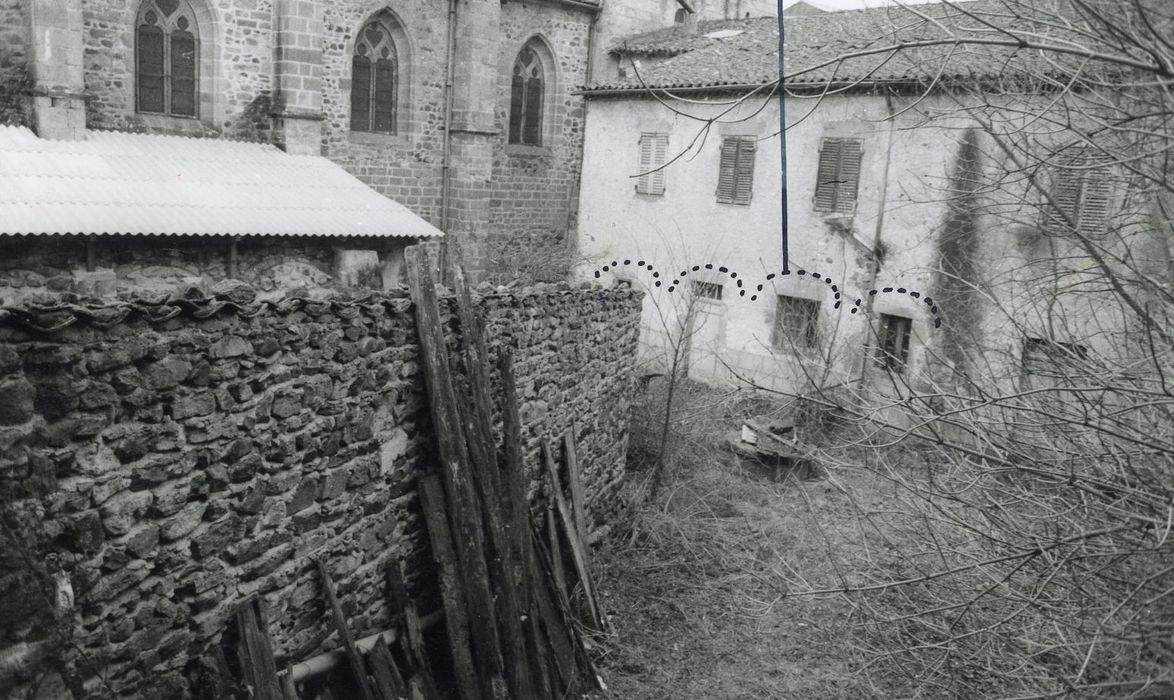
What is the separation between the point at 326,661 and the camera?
14.9 feet

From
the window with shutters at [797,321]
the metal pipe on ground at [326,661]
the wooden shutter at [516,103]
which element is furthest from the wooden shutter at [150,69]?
the metal pipe on ground at [326,661]

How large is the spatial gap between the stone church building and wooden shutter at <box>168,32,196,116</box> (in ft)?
0.07

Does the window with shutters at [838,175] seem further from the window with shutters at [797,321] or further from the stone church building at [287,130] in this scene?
the stone church building at [287,130]

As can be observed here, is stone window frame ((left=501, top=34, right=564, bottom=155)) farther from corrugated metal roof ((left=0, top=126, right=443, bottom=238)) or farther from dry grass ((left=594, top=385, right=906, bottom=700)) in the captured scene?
dry grass ((left=594, top=385, right=906, bottom=700))

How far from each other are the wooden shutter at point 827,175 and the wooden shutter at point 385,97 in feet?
25.3

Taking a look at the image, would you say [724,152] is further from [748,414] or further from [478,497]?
[478,497]

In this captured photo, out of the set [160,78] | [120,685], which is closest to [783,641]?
[120,685]

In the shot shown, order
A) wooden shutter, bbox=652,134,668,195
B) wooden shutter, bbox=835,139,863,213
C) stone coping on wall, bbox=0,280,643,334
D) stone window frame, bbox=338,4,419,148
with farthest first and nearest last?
wooden shutter, bbox=652,134,668,195 → stone window frame, bbox=338,4,419,148 → wooden shutter, bbox=835,139,863,213 → stone coping on wall, bbox=0,280,643,334

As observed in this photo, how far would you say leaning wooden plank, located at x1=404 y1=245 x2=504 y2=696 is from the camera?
536 centimetres

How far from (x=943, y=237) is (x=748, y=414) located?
3.73 metres

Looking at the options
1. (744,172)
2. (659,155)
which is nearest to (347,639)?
(744,172)

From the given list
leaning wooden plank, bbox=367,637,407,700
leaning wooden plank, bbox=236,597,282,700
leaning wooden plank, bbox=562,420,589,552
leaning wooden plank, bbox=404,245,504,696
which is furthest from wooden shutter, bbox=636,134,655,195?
leaning wooden plank, bbox=236,597,282,700

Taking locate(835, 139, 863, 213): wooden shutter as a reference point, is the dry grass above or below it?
below

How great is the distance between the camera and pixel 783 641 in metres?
7.27
